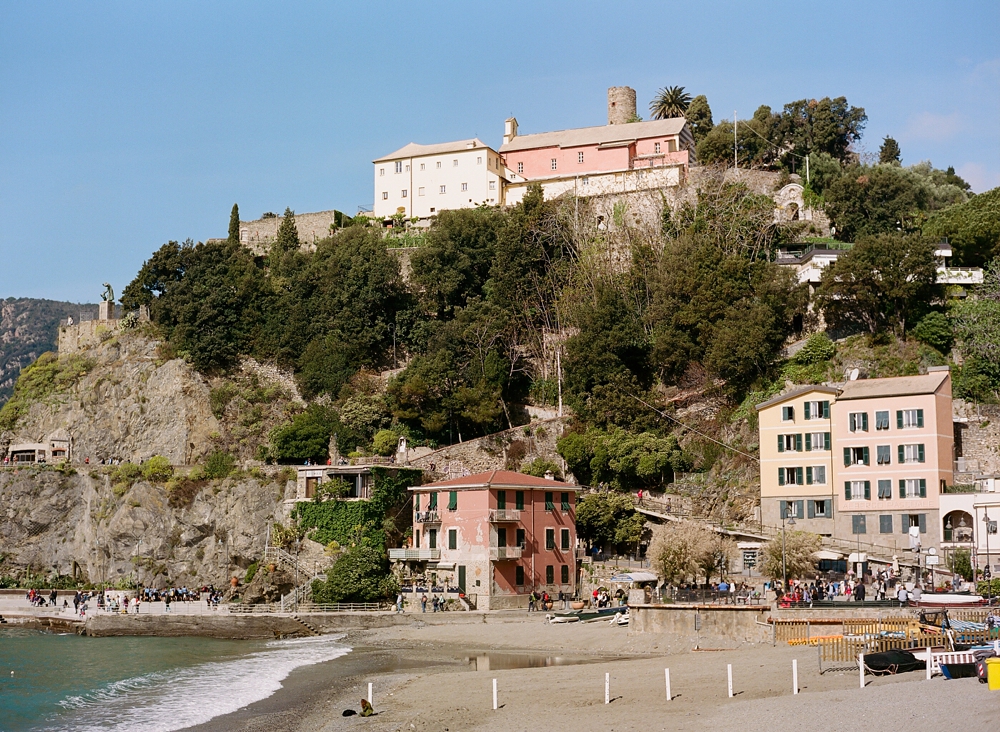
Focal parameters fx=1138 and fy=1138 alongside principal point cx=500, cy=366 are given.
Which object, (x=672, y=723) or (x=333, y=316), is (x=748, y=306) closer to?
(x=333, y=316)

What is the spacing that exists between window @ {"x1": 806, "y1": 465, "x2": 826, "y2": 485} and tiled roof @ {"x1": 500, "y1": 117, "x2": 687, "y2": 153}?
99.7 feet

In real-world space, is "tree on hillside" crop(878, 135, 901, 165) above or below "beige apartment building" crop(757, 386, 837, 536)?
above

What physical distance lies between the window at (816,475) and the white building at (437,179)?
3245cm

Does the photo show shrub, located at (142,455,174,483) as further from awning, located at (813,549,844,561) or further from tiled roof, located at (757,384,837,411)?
awning, located at (813,549,844,561)

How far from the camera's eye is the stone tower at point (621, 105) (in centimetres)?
8319

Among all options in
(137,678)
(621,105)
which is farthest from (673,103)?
(137,678)

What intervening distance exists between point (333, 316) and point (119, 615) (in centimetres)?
2193

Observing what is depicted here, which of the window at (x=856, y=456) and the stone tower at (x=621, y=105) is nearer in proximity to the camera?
the window at (x=856, y=456)

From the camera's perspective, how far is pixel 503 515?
49188mm

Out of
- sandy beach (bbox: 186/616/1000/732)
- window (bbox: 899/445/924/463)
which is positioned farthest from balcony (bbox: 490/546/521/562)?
window (bbox: 899/445/924/463)

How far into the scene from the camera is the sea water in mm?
28828

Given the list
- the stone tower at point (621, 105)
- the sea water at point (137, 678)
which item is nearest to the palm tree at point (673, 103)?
the stone tower at point (621, 105)

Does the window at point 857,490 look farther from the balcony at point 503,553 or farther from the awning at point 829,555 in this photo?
the balcony at point 503,553

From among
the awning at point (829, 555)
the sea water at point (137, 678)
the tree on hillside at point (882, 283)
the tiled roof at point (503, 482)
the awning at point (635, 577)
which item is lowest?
the sea water at point (137, 678)
